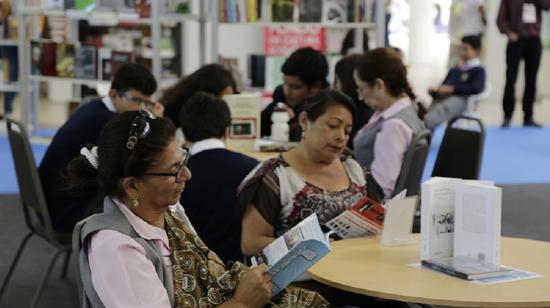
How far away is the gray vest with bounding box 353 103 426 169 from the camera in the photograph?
439 cm

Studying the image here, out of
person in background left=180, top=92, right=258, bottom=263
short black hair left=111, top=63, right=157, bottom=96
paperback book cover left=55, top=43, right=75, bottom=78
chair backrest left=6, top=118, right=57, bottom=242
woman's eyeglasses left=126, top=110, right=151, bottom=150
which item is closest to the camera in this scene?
woman's eyeglasses left=126, top=110, right=151, bottom=150

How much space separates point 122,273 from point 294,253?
422 mm

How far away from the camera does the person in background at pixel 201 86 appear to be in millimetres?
5055

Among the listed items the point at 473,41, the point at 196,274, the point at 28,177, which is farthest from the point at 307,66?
the point at 473,41

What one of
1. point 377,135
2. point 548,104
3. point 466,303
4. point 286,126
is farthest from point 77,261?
point 548,104

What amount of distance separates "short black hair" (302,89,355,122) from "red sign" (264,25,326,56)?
442 centimetres

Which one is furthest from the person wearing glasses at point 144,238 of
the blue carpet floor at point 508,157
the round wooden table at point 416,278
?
the blue carpet floor at point 508,157

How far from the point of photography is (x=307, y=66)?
5359 millimetres

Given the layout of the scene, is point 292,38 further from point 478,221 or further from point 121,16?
point 478,221

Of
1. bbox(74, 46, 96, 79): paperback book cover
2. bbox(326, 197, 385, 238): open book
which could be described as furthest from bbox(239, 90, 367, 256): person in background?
bbox(74, 46, 96, 79): paperback book cover

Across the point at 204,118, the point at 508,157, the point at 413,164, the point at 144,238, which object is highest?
the point at 204,118

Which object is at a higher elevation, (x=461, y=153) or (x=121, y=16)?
(x=121, y=16)

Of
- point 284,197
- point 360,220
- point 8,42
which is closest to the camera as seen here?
point 360,220

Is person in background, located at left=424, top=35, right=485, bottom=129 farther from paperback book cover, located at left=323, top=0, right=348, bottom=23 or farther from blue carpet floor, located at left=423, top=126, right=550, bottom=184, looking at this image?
paperback book cover, located at left=323, top=0, right=348, bottom=23
